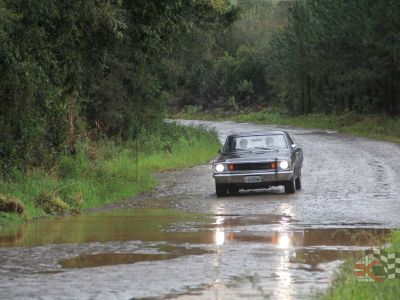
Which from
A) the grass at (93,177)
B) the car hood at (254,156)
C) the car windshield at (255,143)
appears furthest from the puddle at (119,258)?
the car windshield at (255,143)

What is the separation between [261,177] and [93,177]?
434 cm

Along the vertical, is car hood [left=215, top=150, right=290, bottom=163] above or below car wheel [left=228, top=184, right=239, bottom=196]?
above

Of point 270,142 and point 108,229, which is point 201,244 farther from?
point 270,142

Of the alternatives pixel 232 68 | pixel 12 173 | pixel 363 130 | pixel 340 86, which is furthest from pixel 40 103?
pixel 232 68

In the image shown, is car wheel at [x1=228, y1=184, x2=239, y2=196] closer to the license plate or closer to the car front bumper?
Answer: the car front bumper

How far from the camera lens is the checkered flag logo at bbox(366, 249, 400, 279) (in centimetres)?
923

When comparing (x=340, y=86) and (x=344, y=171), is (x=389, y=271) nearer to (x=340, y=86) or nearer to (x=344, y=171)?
(x=344, y=171)

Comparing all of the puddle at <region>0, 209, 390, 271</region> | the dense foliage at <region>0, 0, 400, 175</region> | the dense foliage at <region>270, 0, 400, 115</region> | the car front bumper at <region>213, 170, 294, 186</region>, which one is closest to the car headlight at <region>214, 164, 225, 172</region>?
the car front bumper at <region>213, 170, 294, 186</region>

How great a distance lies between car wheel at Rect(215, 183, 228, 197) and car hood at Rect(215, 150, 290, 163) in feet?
1.98

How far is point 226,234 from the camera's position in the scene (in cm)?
1377

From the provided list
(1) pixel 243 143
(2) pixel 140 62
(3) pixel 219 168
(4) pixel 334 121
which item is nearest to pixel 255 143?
(1) pixel 243 143

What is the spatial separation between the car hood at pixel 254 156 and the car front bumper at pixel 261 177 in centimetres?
36

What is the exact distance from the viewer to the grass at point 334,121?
50.9 meters

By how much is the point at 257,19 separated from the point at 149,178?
105411 mm
